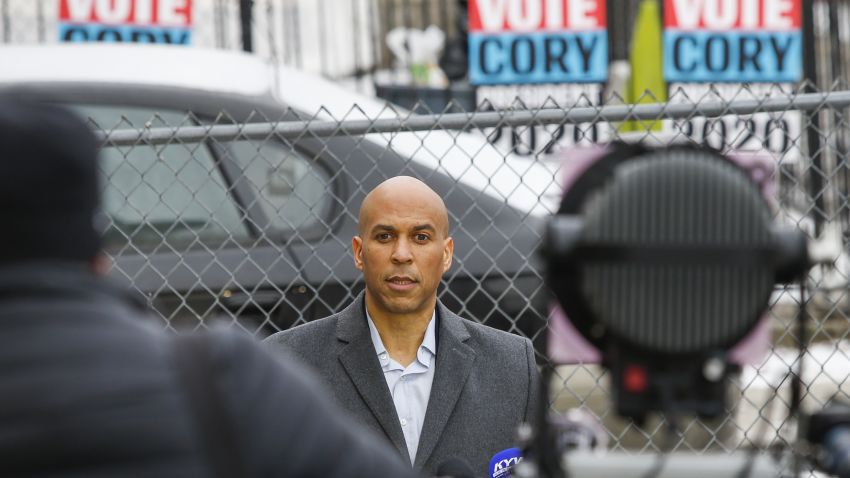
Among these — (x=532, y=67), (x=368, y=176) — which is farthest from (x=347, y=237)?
(x=532, y=67)

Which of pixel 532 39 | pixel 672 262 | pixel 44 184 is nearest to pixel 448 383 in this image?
pixel 672 262

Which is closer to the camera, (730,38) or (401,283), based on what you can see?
(401,283)

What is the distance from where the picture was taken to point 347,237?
4.02m

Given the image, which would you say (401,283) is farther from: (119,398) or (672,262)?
(119,398)

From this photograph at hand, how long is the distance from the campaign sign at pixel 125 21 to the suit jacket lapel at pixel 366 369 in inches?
179

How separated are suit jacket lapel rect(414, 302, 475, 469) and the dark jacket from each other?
1616 mm

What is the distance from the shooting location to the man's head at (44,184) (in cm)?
120

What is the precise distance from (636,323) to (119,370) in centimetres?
58

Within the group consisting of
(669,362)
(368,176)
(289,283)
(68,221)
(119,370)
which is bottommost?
(289,283)

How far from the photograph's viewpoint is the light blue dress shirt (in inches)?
119

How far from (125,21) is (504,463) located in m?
5.43

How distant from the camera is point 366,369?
9.87 ft

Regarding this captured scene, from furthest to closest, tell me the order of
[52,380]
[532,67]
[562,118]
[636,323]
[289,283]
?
[532,67] → [289,283] → [562,118] → [636,323] → [52,380]

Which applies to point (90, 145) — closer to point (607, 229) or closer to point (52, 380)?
point (52, 380)
